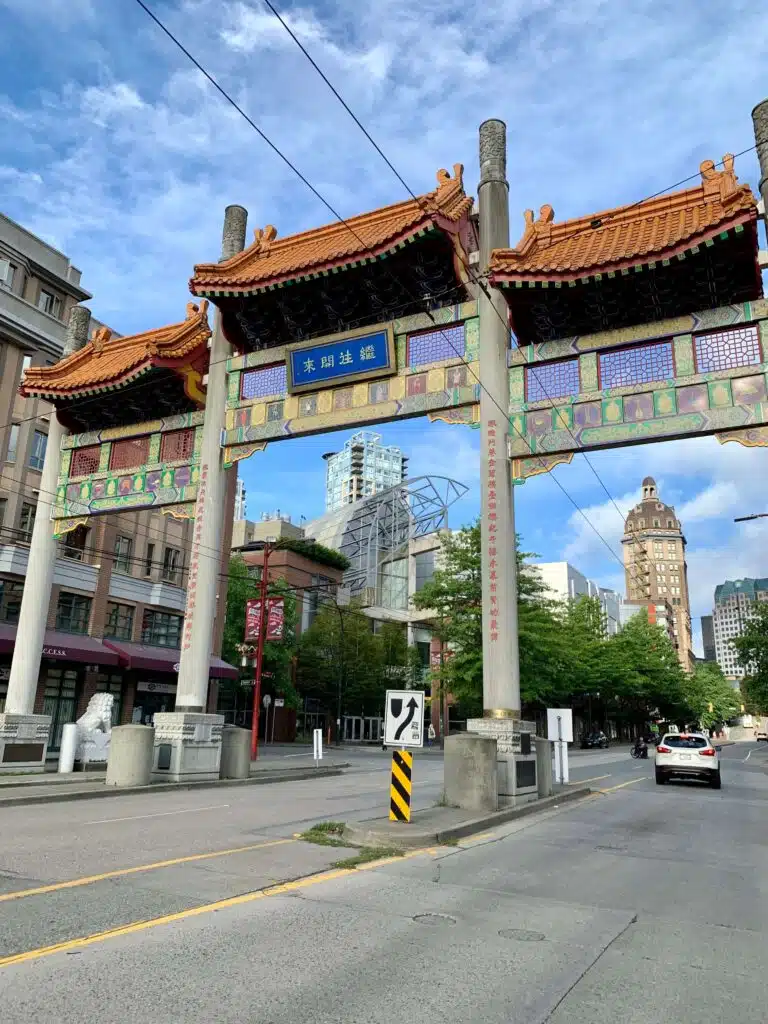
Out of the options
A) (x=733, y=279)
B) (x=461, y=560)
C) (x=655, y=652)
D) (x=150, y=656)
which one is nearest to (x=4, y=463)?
(x=150, y=656)

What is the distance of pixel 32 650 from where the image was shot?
2136 cm

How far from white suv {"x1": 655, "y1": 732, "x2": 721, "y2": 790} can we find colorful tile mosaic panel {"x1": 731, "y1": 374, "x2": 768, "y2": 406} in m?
12.6

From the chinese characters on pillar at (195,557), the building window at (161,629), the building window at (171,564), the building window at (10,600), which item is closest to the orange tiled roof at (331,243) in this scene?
the chinese characters on pillar at (195,557)

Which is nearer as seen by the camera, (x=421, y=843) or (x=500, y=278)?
(x=421, y=843)

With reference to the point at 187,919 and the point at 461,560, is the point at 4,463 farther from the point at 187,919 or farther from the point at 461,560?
the point at 187,919

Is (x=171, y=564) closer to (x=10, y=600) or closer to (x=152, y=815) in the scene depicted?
(x=10, y=600)

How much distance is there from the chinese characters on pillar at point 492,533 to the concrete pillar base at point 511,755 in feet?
5.33

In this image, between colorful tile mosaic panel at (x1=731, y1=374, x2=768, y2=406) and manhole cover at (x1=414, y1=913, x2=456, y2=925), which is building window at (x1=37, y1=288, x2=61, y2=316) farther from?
manhole cover at (x1=414, y1=913, x2=456, y2=925)

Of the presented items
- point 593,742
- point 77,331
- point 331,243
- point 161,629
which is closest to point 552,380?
point 331,243

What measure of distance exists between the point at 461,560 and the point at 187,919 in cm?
3168

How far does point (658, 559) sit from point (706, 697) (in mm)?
64848

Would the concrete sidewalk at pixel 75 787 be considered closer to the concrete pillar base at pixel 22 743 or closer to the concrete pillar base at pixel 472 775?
the concrete pillar base at pixel 22 743

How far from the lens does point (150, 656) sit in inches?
1345

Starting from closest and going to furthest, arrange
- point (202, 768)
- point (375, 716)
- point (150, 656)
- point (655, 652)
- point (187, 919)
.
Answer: point (187, 919)
point (202, 768)
point (150, 656)
point (375, 716)
point (655, 652)
